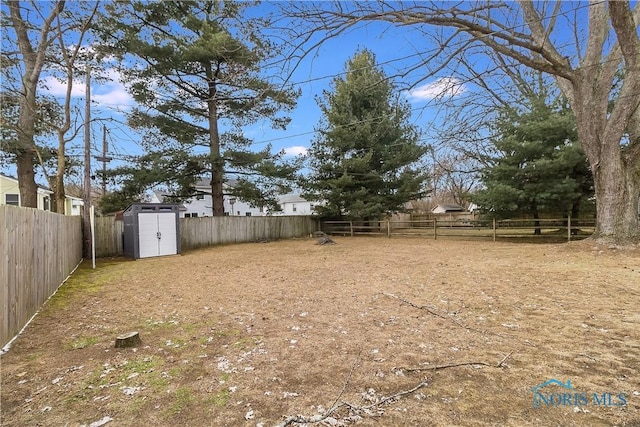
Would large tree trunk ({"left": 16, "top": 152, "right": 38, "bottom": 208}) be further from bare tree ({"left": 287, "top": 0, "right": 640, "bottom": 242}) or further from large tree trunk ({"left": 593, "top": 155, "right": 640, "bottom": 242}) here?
large tree trunk ({"left": 593, "top": 155, "right": 640, "bottom": 242})

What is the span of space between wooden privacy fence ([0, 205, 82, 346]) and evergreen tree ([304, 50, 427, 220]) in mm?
12115

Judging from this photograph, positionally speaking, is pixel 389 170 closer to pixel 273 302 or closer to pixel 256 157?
pixel 256 157

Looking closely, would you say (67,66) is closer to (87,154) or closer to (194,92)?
(87,154)

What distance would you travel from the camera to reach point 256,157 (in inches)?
537

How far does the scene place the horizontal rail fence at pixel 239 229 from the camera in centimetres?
1302

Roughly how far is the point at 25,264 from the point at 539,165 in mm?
12820

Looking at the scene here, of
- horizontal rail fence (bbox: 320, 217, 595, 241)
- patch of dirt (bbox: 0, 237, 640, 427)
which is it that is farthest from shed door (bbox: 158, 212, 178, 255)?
horizontal rail fence (bbox: 320, 217, 595, 241)

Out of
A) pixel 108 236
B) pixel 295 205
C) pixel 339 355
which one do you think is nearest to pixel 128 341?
pixel 339 355

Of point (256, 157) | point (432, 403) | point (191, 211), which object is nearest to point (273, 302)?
point (432, 403)

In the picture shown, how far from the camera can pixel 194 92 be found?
1334 centimetres

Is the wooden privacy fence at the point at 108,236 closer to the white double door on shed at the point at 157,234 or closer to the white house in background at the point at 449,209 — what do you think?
the white double door on shed at the point at 157,234

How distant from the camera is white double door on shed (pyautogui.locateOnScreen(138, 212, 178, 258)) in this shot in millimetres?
9949

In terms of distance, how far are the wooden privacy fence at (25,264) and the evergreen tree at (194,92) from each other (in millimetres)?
6310

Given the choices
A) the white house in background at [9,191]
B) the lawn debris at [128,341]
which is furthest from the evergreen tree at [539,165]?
the white house in background at [9,191]
